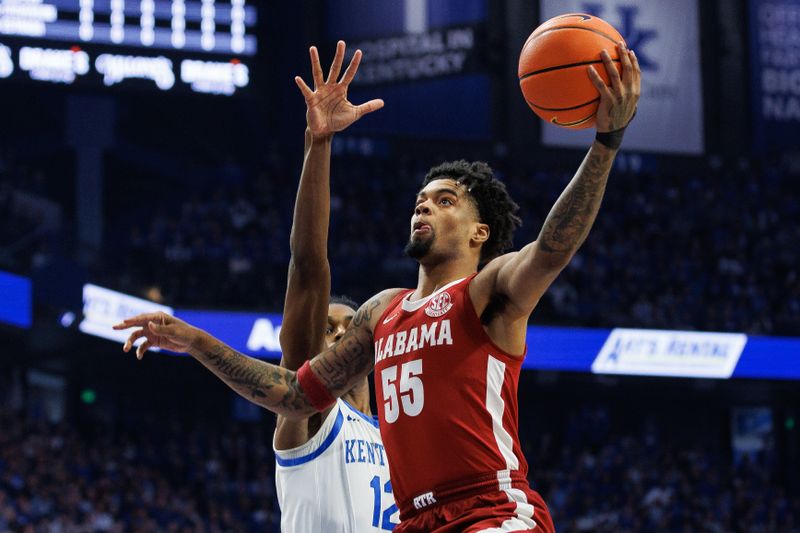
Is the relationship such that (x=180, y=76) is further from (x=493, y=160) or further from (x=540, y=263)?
(x=540, y=263)

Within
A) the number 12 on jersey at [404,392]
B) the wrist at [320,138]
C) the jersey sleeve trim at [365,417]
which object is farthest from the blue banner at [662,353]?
the number 12 on jersey at [404,392]

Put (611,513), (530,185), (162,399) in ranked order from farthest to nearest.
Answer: (530,185), (162,399), (611,513)

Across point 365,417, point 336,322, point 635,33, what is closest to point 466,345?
point 365,417

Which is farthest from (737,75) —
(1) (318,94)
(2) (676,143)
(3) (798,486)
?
(1) (318,94)

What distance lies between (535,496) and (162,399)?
16.5 meters

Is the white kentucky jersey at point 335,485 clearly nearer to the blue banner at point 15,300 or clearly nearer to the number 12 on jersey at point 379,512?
the number 12 on jersey at point 379,512

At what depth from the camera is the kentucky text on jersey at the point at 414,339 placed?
372 cm

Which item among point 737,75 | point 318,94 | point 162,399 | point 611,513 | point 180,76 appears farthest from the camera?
point 737,75

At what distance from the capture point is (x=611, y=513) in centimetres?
1700

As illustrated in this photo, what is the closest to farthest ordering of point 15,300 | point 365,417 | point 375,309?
1. point 375,309
2. point 365,417
3. point 15,300

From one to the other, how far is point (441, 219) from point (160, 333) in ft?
3.50

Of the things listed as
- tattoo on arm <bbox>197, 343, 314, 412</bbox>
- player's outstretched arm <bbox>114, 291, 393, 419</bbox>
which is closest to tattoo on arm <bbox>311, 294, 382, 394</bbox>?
player's outstretched arm <bbox>114, 291, 393, 419</bbox>

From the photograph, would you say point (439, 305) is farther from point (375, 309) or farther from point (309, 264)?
point (309, 264)

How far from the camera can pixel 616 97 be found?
333 cm
